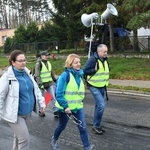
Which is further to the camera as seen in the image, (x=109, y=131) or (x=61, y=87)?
(x=109, y=131)

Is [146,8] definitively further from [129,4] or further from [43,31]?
[43,31]

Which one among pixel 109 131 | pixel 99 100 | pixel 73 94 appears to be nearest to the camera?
pixel 73 94

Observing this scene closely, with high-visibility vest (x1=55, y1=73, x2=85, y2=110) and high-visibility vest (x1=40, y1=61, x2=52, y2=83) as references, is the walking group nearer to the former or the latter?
high-visibility vest (x1=55, y1=73, x2=85, y2=110)

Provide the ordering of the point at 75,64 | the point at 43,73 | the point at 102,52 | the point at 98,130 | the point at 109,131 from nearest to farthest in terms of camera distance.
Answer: the point at 75,64 → the point at 102,52 → the point at 98,130 → the point at 109,131 → the point at 43,73

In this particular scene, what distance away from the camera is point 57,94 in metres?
4.95

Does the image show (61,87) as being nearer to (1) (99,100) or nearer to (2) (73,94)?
(2) (73,94)

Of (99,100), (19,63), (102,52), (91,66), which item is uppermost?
(102,52)

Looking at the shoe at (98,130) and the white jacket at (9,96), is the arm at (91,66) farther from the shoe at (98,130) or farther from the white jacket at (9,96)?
the white jacket at (9,96)

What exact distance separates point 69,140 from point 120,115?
2.40m

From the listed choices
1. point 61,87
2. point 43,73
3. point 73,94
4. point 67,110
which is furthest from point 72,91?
point 43,73

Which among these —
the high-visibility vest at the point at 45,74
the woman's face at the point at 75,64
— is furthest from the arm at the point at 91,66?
the high-visibility vest at the point at 45,74

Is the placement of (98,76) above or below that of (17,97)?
above

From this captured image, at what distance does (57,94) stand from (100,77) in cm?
162

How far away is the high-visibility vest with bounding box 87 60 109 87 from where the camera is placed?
631 centimetres
